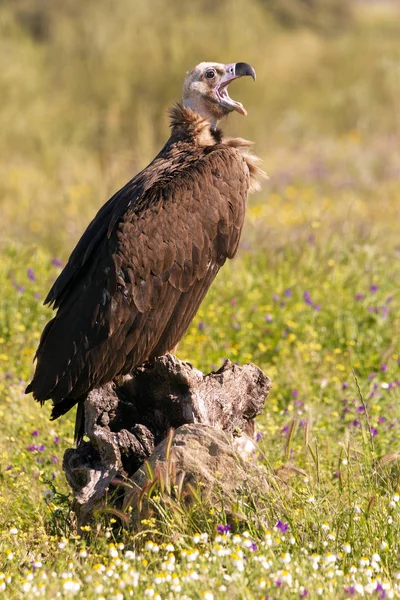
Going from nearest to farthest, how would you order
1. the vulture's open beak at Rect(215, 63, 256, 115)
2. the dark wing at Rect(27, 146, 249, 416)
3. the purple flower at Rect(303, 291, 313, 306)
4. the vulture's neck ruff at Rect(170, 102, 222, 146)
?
the dark wing at Rect(27, 146, 249, 416), the vulture's neck ruff at Rect(170, 102, 222, 146), the vulture's open beak at Rect(215, 63, 256, 115), the purple flower at Rect(303, 291, 313, 306)

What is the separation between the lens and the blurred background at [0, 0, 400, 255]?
33.5 feet

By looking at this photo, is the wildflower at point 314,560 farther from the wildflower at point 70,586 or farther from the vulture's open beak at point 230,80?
the vulture's open beak at point 230,80

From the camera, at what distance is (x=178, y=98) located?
13195mm

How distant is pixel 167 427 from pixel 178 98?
9845 millimetres

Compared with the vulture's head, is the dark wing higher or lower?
lower

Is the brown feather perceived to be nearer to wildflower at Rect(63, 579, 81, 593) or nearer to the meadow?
the meadow

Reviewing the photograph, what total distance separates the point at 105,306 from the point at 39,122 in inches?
379

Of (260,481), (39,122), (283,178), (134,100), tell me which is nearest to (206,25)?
(134,100)

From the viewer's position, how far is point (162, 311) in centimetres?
433

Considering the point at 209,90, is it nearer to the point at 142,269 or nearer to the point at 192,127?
the point at 192,127

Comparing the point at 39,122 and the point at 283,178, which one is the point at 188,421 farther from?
the point at 39,122

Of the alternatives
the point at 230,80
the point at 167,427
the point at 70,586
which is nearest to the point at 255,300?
the point at 230,80

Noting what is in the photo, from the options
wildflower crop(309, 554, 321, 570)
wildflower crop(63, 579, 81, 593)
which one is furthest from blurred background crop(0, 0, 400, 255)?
wildflower crop(63, 579, 81, 593)

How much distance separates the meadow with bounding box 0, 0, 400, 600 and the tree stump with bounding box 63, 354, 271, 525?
153mm
